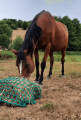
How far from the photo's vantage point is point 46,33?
3699 millimetres

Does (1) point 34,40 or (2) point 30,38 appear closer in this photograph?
(2) point 30,38

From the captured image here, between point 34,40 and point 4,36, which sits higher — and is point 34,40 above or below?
below

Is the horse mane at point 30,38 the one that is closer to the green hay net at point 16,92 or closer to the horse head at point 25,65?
the horse head at point 25,65

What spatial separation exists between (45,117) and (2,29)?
3430 centimetres

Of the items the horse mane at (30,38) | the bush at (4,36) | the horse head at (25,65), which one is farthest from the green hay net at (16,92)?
the bush at (4,36)

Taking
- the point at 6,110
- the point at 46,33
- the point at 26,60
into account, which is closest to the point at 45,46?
the point at 46,33

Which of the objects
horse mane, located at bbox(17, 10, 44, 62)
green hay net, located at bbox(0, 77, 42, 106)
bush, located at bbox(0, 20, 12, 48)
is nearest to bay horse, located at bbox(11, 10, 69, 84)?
horse mane, located at bbox(17, 10, 44, 62)

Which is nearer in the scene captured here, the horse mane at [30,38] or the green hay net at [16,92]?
the green hay net at [16,92]

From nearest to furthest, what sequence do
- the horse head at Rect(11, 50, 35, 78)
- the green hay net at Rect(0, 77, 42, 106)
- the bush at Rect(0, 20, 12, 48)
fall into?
the green hay net at Rect(0, 77, 42, 106)
the horse head at Rect(11, 50, 35, 78)
the bush at Rect(0, 20, 12, 48)

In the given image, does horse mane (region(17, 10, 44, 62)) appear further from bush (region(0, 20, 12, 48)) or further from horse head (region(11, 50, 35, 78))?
bush (region(0, 20, 12, 48))

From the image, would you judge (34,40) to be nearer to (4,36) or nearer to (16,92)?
(16,92)

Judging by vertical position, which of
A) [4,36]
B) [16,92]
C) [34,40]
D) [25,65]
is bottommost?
[16,92]

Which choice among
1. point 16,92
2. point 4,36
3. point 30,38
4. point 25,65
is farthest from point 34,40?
point 4,36

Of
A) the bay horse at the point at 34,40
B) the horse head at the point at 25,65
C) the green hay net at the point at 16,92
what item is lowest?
the green hay net at the point at 16,92
